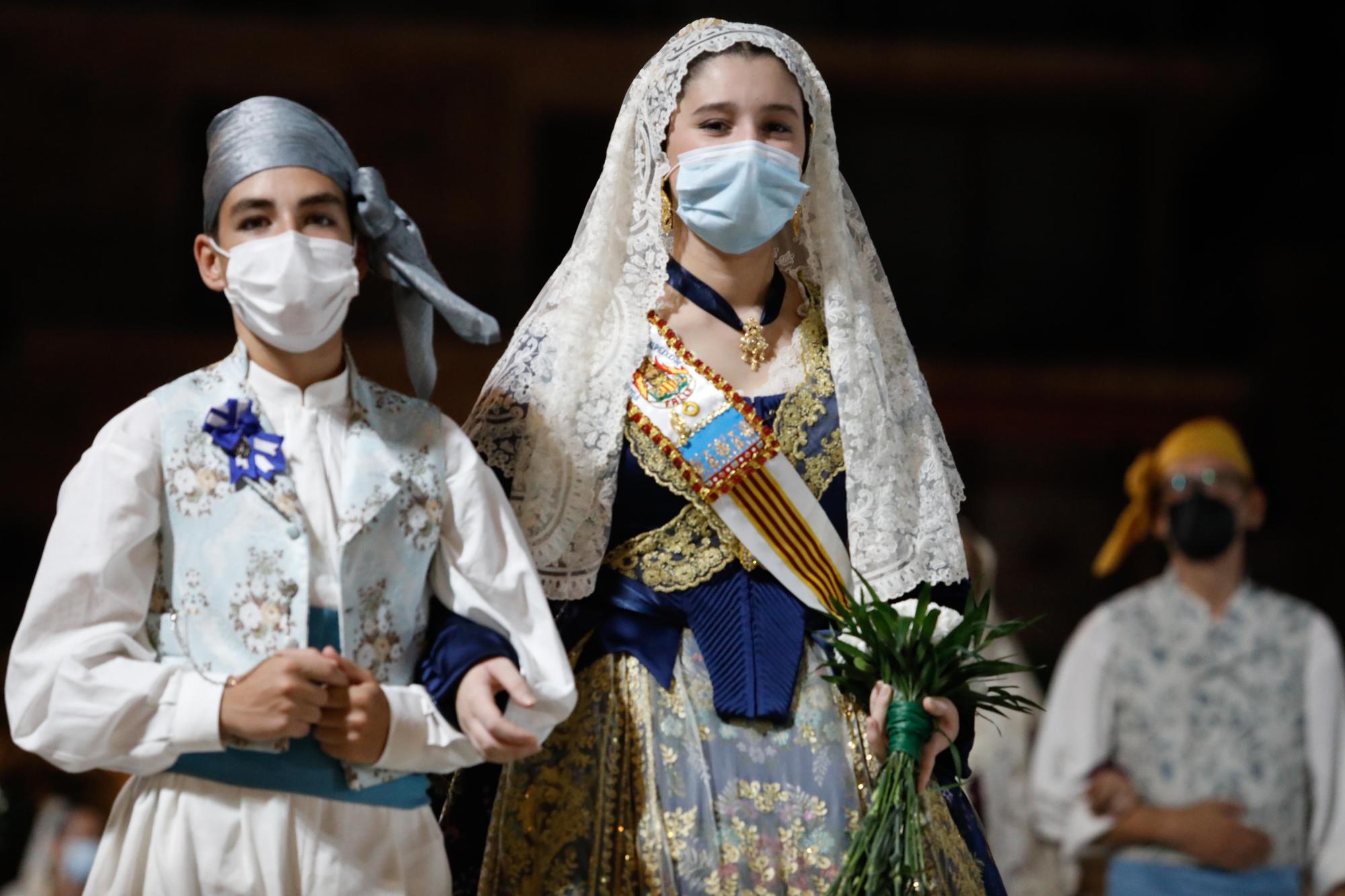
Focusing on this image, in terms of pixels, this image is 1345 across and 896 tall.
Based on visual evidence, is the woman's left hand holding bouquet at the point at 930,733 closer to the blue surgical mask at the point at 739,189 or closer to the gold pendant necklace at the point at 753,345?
the gold pendant necklace at the point at 753,345

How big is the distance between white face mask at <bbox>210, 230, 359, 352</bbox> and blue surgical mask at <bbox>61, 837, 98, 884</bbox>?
3.97 metres

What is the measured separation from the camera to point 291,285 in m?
3.18

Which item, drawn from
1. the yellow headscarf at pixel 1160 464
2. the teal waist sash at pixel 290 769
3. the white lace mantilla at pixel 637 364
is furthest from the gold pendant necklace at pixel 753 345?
the yellow headscarf at pixel 1160 464

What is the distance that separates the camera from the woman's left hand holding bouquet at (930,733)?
3.46 meters

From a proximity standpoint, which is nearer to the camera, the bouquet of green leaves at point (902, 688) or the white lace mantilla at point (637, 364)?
the bouquet of green leaves at point (902, 688)

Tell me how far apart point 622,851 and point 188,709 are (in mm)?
790

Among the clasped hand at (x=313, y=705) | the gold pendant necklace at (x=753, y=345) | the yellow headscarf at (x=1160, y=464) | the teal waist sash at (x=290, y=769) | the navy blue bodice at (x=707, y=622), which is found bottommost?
the teal waist sash at (x=290, y=769)

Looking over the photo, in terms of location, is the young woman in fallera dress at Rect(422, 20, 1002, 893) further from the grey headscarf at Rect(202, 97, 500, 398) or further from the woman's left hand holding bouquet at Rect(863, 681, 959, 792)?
the grey headscarf at Rect(202, 97, 500, 398)

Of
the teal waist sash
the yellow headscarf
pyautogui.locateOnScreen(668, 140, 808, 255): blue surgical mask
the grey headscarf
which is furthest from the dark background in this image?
the teal waist sash

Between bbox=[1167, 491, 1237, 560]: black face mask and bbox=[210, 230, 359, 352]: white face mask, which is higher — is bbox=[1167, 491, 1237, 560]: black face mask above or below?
above

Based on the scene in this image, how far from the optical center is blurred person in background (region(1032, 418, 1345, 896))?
6.27m

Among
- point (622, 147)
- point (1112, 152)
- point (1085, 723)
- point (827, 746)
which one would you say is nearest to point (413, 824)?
point (827, 746)

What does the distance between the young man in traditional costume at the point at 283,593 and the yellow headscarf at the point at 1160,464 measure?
377cm

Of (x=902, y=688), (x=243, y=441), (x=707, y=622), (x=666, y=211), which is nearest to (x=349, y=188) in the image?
(x=243, y=441)
